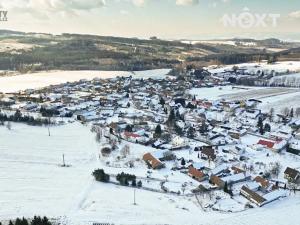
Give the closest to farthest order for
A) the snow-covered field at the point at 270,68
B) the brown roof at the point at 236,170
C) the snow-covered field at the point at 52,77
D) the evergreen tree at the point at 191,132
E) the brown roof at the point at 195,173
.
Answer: the brown roof at the point at 195,173
the brown roof at the point at 236,170
the evergreen tree at the point at 191,132
the snow-covered field at the point at 52,77
the snow-covered field at the point at 270,68

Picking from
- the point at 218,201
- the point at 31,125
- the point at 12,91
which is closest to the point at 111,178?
the point at 218,201

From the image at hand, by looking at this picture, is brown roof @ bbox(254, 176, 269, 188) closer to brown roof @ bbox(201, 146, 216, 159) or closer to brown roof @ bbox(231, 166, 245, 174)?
brown roof @ bbox(231, 166, 245, 174)

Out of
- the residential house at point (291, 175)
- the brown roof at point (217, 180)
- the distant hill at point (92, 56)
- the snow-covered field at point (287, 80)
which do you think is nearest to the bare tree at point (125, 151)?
the brown roof at point (217, 180)

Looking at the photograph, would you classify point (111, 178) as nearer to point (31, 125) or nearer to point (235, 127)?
point (31, 125)

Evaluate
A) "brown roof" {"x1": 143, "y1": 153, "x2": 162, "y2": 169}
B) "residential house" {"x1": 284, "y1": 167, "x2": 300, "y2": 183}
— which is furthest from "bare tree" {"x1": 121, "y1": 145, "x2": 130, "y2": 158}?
"residential house" {"x1": 284, "y1": 167, "x2": 300, "y2": 183}

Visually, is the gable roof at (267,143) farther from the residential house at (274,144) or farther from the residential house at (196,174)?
the residential house at (196,174)

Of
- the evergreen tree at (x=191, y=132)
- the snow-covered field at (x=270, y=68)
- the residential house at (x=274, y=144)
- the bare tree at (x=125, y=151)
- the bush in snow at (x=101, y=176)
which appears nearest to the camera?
the bush in snow at (x=101, y=176)

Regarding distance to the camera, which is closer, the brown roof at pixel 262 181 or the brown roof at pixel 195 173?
the brown roof at pixel 262 181
